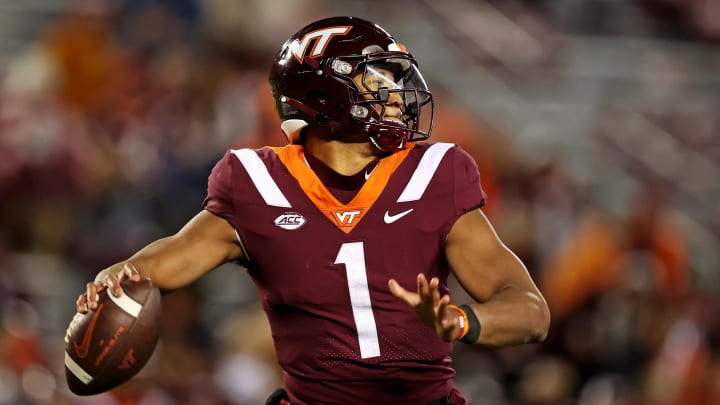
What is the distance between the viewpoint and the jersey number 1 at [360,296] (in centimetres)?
373

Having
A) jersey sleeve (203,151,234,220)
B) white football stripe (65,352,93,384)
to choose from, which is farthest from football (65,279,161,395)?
jersey sleeve (203,151,234,220)

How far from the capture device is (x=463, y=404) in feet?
12.8

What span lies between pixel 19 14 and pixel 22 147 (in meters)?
1.54

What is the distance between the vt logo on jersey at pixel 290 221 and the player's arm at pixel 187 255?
18 centimetres

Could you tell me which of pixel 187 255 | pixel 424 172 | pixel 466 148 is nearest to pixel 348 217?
pixel 424 172

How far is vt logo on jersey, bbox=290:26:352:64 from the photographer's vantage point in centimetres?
395

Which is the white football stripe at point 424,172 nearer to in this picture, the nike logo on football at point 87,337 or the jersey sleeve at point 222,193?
the jersey sleeve at point 222,193

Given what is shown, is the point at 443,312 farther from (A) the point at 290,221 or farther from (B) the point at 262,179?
(B) the point at 262,179

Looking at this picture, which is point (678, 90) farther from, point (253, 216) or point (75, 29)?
point (253, 216)

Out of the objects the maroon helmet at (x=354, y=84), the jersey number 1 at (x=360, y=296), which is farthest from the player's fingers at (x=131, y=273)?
the maroon helmet at (x=354, y=84)

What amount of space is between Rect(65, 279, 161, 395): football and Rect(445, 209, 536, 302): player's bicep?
899 mm

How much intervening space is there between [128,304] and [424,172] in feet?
3.16

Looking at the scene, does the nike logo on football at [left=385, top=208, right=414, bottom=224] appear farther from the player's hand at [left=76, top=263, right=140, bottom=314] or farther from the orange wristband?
the player's hand at [left=76, top=263, right=140, bottom=314]

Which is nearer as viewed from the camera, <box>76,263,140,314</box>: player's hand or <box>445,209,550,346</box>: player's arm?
<box>445,209,550,346</box>: player's arm
